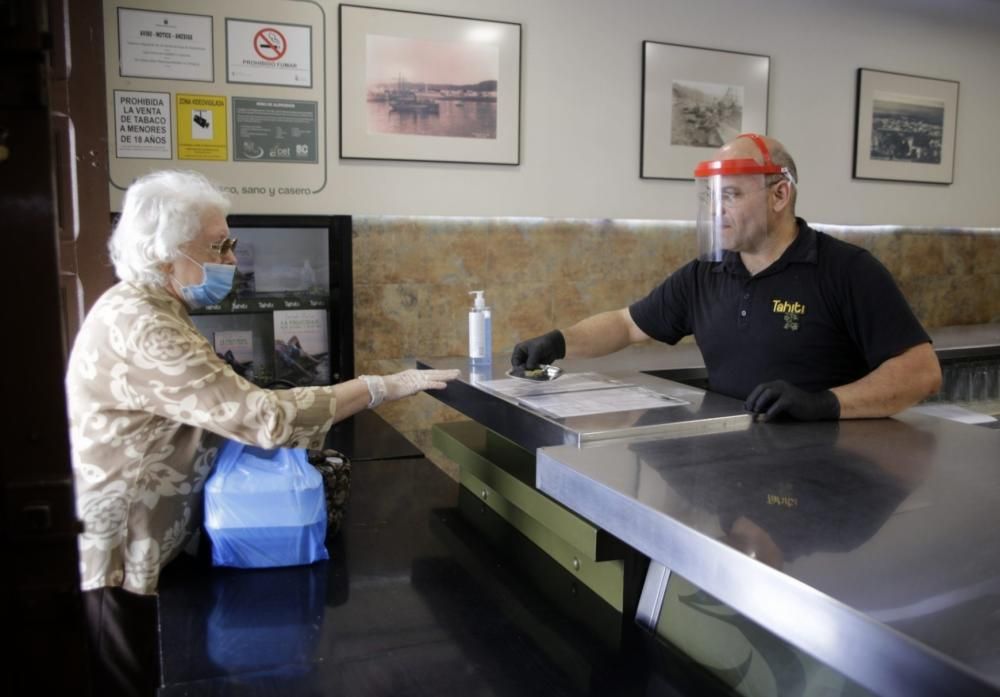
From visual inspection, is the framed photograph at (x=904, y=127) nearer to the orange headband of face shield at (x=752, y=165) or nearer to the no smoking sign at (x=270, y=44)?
the orange headband of face shield at (x=752, y=165)

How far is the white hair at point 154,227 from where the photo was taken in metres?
1.71

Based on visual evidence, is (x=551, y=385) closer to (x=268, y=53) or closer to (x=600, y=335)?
(x=600, y=335)

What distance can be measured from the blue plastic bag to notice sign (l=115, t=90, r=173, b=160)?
163 centimetres

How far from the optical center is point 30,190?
591 mm

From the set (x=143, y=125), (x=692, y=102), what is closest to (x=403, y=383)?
(x=143, y=125)

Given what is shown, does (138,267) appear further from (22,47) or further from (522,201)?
(522,201)

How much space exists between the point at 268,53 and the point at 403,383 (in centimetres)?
168

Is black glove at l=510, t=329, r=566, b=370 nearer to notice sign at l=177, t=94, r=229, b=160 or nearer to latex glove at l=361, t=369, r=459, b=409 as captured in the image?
latex glove at l=361, t=369, r=459, b=409

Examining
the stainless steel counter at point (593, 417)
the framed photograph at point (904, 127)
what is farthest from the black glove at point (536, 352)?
the framed photograph at point (904, 127)

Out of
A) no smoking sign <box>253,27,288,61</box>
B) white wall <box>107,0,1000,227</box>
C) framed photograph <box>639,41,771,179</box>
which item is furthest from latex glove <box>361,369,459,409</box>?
framed photograph <box>639,41,771,179</box>

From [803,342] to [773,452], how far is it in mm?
832

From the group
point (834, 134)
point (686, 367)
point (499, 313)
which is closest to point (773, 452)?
point (686, 367)

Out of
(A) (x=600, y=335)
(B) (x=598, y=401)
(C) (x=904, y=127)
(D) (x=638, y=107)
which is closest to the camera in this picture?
(B) (x=598, y=401)

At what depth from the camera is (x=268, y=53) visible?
3.09 meters
